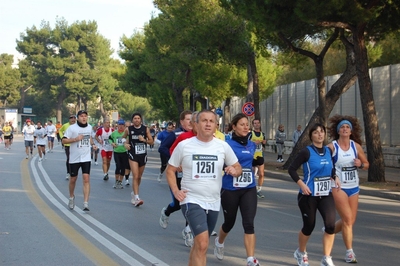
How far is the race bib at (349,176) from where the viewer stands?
778 centimetres

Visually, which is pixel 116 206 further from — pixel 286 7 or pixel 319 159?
pixel 286 7

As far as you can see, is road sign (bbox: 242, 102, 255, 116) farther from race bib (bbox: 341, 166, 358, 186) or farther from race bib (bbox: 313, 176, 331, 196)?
race bib (bbox: 313, 176, 331, 196)

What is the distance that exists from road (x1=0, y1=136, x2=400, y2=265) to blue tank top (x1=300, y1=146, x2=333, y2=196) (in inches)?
40.9

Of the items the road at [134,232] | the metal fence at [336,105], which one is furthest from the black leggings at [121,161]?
the metal fence at [336,105]

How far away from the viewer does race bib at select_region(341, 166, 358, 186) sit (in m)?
7.78

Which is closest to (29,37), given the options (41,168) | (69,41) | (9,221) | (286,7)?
(69,41)

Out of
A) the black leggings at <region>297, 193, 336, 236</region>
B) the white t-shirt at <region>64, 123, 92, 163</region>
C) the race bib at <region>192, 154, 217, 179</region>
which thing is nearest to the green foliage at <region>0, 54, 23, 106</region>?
the white t-shirt at <region>64, 123, 92, 163</region>

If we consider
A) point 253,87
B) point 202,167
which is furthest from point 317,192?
point 253,87

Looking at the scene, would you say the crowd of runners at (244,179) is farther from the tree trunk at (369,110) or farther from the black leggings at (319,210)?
the tree trunk at (369,110)

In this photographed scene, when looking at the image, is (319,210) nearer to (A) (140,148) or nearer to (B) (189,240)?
(B) (189,240)

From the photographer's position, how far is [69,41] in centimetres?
9225

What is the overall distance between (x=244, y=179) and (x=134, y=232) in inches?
126

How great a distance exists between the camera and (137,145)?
1338cm

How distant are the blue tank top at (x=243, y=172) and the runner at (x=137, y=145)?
19.0 feet
